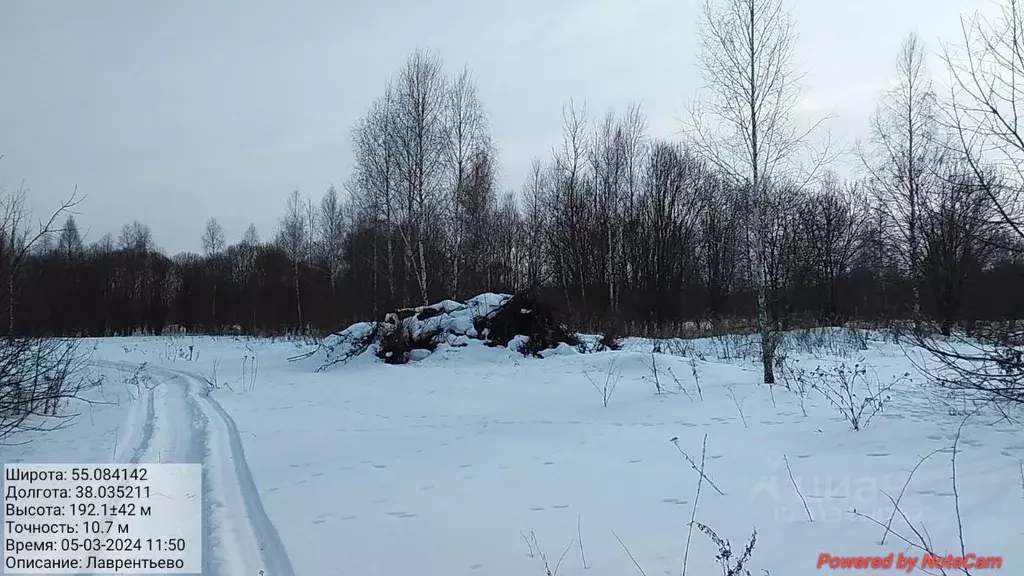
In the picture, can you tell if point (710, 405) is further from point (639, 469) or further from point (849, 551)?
point (849, 551)

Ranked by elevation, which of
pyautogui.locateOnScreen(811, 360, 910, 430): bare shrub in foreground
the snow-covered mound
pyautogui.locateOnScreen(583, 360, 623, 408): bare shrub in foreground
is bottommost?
pyautogui.locateOnScreen(583, 360, 623, 408): bare shrub in foreground

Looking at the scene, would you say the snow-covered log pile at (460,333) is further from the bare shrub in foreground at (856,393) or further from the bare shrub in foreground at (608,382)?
the bare shrub in foreground at (856,393)

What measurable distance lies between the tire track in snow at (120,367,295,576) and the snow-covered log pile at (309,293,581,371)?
222 inches

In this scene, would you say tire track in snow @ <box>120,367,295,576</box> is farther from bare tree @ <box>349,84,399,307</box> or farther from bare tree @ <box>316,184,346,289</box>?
bare tree @ <box>316,184,346,289</box>

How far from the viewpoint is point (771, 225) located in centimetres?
1086

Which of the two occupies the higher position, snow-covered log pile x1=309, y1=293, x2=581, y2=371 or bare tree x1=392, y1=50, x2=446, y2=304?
bare tree x1=392, y1=50, x2=446, y2=304

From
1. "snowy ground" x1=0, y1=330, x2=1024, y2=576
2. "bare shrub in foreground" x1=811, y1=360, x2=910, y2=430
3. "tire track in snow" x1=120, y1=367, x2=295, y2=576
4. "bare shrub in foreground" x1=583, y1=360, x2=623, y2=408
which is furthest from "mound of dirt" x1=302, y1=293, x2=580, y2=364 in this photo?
"bare shrub in foreground" x1=811, y1=360, x2=910, y2=430

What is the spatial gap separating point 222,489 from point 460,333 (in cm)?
1056

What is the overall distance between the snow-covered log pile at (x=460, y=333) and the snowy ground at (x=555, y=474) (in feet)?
16.3

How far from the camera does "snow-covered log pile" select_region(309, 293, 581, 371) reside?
1481 cm

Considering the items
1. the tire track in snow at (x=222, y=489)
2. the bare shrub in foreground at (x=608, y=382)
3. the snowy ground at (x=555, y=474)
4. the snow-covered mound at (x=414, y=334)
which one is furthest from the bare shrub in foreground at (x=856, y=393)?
the snow-covered mound at (x=414, y=334)

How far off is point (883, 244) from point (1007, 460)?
18.5 m

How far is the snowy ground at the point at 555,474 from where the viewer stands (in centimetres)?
346

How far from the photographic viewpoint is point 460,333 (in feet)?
50.2
